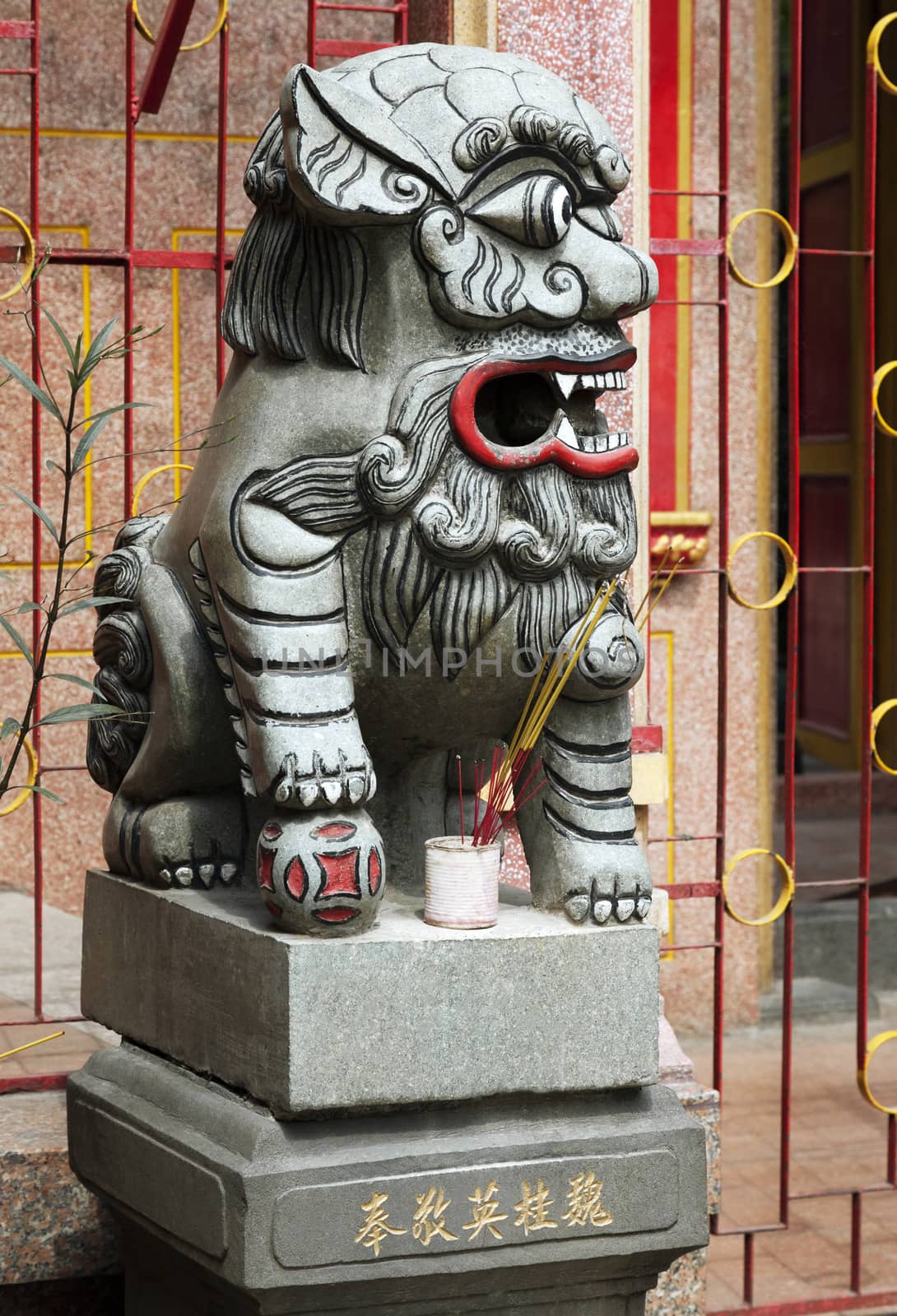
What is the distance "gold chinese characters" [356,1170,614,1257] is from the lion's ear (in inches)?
49.3

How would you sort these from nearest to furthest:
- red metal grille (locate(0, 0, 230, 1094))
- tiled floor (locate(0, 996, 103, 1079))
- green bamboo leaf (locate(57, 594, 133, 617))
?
green bamboo leaf (locate(57, 594, 133, 617)), red metal grille (locate(0, 0, 230, 1094)), tiled floor (locate(0, 996, 103, 1079))

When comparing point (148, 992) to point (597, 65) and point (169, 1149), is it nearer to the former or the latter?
point (169, 1149)

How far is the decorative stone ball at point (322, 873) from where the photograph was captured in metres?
2.24

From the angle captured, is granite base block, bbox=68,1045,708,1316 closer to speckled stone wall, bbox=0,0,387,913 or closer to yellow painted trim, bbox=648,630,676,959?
speckled stone wall, bbox=0,0,387,913

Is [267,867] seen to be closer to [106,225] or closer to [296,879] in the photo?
[296,879]

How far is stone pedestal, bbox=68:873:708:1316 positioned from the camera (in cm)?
224

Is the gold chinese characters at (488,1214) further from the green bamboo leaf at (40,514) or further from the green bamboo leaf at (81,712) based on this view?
the green bamboo leaf at (40,514)

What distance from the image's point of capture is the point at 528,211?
2.29m

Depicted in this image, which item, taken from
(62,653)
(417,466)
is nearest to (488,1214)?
(417,466)

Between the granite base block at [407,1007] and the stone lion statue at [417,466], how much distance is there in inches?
2.1

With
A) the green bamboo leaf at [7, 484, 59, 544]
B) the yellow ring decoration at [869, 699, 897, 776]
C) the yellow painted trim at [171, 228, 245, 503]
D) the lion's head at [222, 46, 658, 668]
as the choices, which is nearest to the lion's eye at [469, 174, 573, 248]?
the lion's head at [222, 46, 658, 668]

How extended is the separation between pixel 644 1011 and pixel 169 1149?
663 mm

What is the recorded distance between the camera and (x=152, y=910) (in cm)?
257

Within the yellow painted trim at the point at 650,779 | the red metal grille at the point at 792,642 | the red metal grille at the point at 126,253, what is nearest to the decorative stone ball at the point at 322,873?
the red metal grille at the point at 126,253
